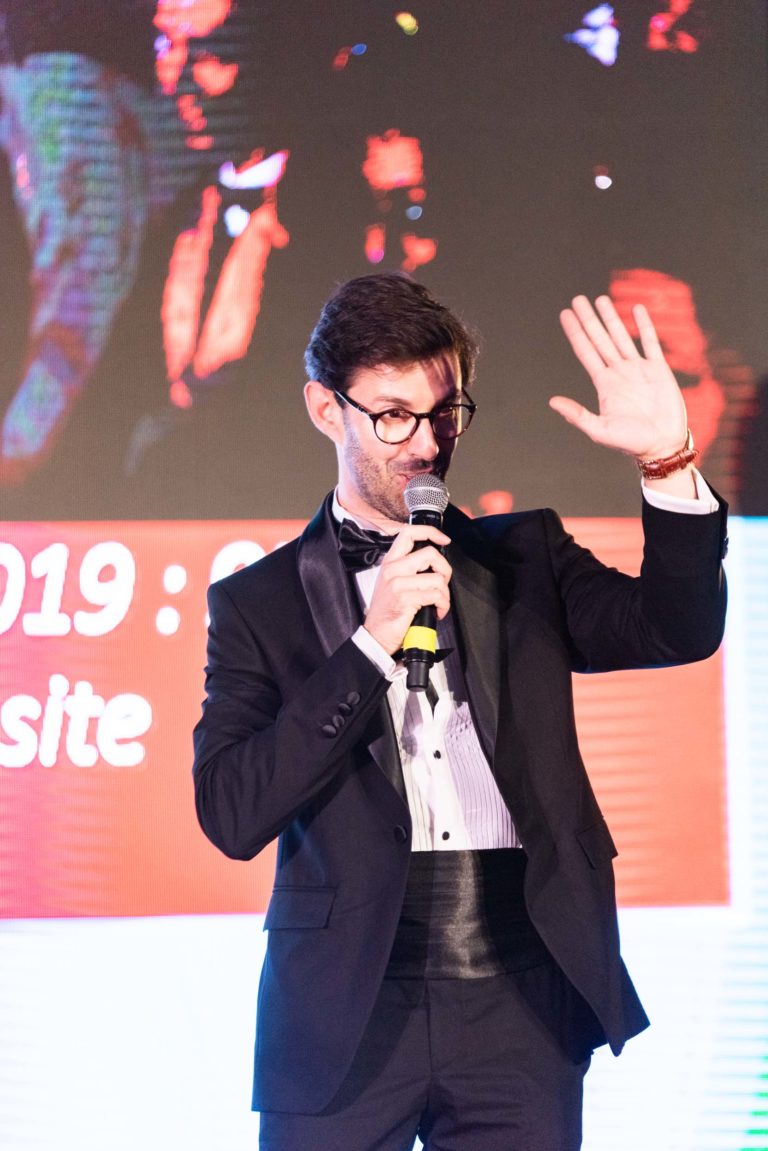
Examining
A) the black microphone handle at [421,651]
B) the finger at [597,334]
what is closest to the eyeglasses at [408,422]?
the finger at [597,334]

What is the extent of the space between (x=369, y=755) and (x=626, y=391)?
0.63 metres

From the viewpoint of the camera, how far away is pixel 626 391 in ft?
5.39

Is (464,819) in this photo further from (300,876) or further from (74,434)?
(74,434)

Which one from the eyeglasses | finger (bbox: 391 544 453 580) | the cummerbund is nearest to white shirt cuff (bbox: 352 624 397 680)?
finger (bbox: 391 544 453 580)

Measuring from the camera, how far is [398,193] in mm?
3033

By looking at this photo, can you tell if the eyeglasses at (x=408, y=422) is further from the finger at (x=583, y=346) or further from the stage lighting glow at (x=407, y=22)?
the stage lighting glow at (x=407, y=22)

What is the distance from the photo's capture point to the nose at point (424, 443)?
5.93 ft

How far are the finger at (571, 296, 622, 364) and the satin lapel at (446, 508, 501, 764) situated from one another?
388mm

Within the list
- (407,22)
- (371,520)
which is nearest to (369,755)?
(371,520)

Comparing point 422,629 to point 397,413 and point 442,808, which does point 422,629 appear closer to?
point 442,808

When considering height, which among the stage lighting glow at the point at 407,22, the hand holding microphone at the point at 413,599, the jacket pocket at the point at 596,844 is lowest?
the jacket pocket at the point at 596,844

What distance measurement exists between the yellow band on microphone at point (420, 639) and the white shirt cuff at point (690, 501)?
0.35 metres

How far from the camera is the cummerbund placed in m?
1.64

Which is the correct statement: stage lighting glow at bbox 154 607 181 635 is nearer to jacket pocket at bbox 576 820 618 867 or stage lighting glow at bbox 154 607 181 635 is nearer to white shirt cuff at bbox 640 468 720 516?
jacket pocket at bbox 576 820 618 867
